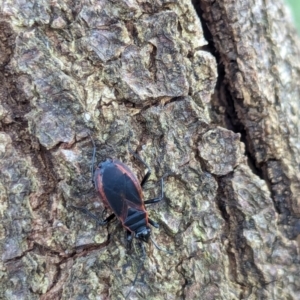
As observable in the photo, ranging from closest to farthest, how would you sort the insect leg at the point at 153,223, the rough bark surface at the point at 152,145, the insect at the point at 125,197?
the rough bark surface at the point at 152,145
the insect at the point at 125,197
the insect leg at the point at 153,223

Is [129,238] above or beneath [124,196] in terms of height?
beneath

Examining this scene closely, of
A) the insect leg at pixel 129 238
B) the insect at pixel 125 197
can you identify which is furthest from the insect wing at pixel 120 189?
the insect leg at pixel 129 238

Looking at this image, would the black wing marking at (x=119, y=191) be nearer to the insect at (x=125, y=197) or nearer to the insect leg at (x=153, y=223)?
the insect at (x=125, y=197)

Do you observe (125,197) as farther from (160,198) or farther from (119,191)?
(160,198)

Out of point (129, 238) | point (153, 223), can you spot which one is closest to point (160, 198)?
point (153, 223)

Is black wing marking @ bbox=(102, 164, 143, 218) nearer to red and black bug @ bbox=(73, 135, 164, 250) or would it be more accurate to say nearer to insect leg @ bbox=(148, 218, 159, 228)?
red and black bug @ bbox=(73, 135, 164, 250)
